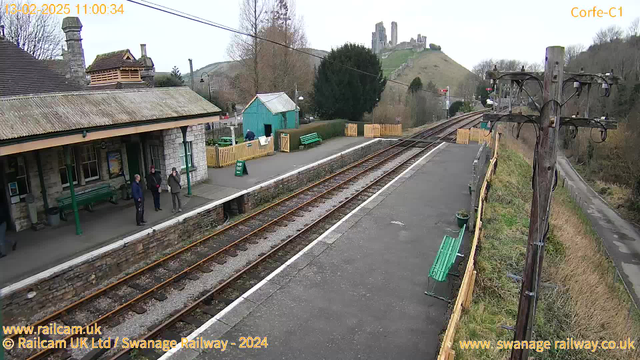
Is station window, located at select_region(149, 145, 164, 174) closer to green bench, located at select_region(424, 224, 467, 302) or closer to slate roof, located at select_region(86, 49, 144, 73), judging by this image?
slate roof, located at select_region(86, 49, 144, 73)

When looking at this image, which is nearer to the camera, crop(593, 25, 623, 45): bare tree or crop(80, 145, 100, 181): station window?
crop(80, 145, 100, 181): station window

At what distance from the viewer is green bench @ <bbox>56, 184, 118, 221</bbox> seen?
11625mm

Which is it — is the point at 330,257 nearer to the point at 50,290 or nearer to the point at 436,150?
the point at 50,290

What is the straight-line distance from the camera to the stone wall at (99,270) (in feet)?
26.9

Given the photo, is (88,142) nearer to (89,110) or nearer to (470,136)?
(89,110)

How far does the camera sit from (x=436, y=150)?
2520cm

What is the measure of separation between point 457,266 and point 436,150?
652 inches

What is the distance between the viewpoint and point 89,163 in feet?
42.5

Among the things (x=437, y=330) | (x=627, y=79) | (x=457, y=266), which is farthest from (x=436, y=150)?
(x=627, y=79)

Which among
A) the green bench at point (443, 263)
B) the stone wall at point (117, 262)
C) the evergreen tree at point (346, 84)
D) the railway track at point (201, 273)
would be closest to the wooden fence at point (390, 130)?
the evergreen tree at point (346, 84)

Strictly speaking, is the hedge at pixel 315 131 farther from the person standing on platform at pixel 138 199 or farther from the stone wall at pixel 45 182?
the person standing on platform at pixel 138 199

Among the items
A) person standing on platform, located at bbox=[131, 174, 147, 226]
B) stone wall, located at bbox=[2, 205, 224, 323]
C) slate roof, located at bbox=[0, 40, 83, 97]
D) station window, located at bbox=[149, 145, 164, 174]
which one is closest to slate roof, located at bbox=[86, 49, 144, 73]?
slate roof, located at bbox=[0, 40, 83, 97]

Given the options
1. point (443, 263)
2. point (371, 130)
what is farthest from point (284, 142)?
point (443, 263)

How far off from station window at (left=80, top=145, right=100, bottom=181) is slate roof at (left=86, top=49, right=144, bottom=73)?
4825 mm
